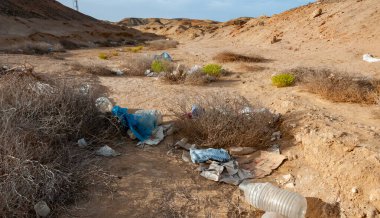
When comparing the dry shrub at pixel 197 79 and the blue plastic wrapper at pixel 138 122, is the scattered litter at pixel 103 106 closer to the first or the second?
the blue plastic wrapper at pixel 138 122

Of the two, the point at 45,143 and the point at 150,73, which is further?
the point at 150,73

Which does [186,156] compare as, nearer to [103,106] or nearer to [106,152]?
[106,152]

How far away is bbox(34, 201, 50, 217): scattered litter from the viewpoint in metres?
2.48

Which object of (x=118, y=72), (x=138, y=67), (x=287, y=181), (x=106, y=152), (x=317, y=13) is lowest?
(x=287, y=181)

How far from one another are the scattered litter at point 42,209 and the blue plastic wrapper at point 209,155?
57.5 inches

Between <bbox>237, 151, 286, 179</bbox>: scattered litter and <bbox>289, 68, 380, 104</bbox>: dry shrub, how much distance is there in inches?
71.0

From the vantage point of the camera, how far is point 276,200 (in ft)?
9.29

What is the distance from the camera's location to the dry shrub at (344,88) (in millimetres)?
4840

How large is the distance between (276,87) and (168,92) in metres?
1.90

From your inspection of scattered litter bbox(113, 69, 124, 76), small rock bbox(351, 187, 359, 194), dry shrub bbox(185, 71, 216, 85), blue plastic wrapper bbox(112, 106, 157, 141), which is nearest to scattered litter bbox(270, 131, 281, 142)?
small rock bbox(351, 187, 359, 194)

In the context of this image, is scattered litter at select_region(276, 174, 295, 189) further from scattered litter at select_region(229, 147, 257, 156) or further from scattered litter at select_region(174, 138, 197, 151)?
scattered litter at select_region(174, 138, 197, 151)

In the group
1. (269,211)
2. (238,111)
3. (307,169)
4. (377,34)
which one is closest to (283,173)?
(307,169)

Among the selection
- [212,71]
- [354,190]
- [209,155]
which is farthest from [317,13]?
[354,190]

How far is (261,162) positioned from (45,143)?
2009 millimetres
